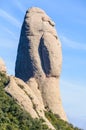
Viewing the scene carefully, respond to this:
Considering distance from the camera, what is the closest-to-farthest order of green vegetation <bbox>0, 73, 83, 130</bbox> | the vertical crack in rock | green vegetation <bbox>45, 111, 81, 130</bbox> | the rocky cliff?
green vegetation <bbox>0, 73, 83, 130</bbox>
green vegetation <bbox>45, 111, 81, 130</bbox>
the rocky cliff
the vertical crack in rock

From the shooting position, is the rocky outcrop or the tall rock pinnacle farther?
the tall rock pinnacle

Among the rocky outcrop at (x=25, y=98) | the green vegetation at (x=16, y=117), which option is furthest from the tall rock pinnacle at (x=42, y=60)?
the green vegetation at (x=16, y=117)

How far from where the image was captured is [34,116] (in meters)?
55.8

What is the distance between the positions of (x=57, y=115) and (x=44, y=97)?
7.06 ft

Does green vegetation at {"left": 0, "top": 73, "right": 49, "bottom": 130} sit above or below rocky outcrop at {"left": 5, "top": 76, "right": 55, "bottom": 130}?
below

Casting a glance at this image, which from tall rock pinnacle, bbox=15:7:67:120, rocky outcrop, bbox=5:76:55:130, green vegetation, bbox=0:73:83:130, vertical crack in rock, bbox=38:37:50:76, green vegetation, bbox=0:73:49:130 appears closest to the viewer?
green vegetation, bbox=0:73:83:130

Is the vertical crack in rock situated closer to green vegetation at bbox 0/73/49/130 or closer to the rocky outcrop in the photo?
the rocky outcrop

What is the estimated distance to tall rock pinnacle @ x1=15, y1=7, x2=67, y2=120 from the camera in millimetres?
65375

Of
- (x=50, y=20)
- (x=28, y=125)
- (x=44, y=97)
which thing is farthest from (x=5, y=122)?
(x=50, y=20)

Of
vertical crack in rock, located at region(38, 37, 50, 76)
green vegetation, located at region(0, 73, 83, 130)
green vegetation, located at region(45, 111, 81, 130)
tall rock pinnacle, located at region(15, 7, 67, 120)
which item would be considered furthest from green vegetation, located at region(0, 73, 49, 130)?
vertical crack in rock, located at region(38, 37, 50, 76)

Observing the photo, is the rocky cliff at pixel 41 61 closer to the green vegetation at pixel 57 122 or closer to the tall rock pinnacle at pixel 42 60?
the tall rock pinnacle at pixel 42 60

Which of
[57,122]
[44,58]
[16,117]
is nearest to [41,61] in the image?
[44,58]

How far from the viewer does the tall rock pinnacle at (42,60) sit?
6538 centimetres

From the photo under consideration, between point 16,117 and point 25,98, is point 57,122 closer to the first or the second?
point 25,98
